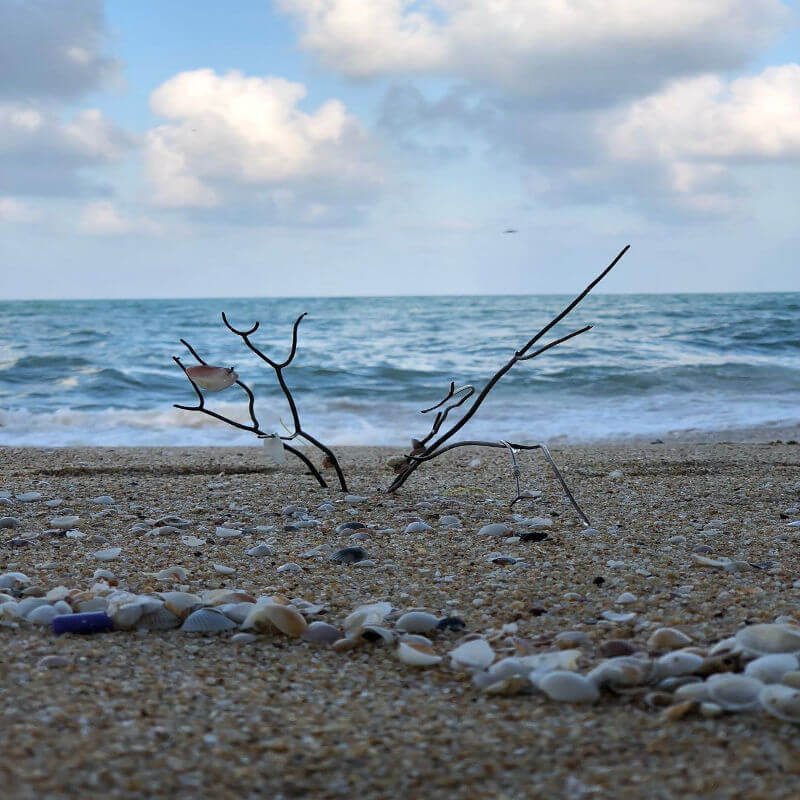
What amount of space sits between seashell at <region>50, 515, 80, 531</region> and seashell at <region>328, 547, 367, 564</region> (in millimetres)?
938

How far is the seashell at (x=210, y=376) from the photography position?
260 cm

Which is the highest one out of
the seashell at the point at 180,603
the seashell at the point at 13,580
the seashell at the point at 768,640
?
the seashell at the point at 768,640

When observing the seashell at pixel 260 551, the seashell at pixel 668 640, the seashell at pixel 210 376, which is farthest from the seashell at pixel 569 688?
the seashell at pixel 210 376

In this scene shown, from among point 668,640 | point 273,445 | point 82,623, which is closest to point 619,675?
point 668,640

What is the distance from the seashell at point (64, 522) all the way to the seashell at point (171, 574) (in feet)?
2.26

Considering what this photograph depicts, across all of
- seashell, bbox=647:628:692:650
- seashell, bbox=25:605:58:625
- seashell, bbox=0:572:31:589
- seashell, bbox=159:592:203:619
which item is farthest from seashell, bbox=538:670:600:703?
seashell, bbox=0:572:31:589

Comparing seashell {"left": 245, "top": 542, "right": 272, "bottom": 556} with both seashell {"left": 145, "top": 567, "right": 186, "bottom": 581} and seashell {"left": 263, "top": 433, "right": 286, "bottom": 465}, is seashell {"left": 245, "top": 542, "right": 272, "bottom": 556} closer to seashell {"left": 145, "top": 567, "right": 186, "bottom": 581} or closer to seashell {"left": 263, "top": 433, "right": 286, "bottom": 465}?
seashell {"left": 145, "top": 567, "right": 186, "bottom": 581}

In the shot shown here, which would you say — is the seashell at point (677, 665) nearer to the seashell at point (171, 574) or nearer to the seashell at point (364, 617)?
the seashell at point (364, 617)

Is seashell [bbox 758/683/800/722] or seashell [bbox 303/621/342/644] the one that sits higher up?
seashell [bbox 758/683/800/722]

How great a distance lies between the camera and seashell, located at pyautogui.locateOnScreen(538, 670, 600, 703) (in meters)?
1.37

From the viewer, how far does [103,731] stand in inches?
48.7

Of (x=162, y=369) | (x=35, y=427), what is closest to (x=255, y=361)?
(x=162, y=369)

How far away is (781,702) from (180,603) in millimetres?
1164

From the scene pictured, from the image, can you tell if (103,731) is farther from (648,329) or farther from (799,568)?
(648,329)
